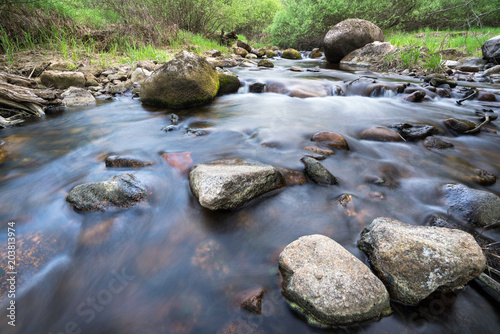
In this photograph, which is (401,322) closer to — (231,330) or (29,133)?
(231,330)

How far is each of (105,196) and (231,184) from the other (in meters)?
1.09

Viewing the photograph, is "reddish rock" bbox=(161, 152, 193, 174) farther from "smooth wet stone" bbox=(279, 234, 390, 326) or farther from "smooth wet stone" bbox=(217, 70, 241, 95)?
"smooth wet stone" bbox=(217, 70, 241, 95)

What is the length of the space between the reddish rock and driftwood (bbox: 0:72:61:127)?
3.17 m

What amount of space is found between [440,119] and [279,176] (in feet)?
12.1

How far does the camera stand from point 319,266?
140 cm

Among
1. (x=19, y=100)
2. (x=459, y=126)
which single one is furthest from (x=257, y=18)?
(x=459, y=126)

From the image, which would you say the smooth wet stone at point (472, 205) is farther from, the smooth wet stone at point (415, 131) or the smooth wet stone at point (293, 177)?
the smooth wet stone at point (415, 131)

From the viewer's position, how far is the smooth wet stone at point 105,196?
204cm

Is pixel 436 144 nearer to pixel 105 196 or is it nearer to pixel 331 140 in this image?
pixel 331 140

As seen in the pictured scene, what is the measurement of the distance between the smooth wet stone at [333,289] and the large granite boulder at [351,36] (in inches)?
522

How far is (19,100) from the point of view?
169 inches

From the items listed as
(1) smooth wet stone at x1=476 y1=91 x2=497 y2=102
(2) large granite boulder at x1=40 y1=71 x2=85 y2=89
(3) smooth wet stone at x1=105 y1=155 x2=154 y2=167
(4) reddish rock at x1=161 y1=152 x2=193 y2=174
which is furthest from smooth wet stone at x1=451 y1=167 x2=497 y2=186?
(2) large granite boulder at x1=40 y1=71 x2=85 y2=89

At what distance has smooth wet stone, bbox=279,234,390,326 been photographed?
1257 mm

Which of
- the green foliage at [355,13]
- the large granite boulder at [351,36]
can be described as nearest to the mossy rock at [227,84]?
the large granite boulder at [351,36]
